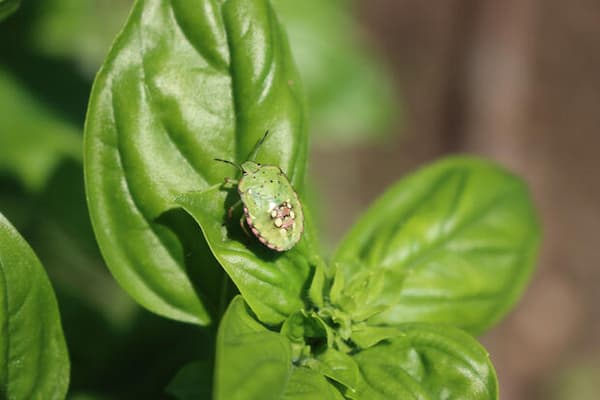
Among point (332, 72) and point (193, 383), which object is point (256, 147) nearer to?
point (193, 383)

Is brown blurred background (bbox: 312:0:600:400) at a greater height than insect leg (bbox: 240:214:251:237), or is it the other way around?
insect leg (bbox: 240:214:251:237)

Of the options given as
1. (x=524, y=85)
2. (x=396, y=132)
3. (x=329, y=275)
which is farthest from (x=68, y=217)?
(x=524, y=85)

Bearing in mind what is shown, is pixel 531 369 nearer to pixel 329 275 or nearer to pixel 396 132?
pixel 396 132

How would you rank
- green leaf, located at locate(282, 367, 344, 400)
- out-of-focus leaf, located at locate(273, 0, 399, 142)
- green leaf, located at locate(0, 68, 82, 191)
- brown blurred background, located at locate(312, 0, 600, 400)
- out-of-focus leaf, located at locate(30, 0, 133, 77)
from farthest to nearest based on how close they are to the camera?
brown blurred background, located at locate(312, 0, 600, 400) → out-of-focus leaf, located at locate(273, 0, 399, 142) → out-of-focus leaf, located at locate(30, 0, 133, 77) → green leaf, located at locate(0, 68, 82, 191) → green leaf, located at locate(282, 367, 344, 400)

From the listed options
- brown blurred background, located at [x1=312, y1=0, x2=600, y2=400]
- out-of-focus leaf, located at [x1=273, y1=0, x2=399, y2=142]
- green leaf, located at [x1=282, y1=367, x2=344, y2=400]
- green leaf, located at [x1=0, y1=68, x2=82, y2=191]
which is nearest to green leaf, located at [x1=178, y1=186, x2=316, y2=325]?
green leaf, located at [x1=282, y1=367, x2=344, y2=400]

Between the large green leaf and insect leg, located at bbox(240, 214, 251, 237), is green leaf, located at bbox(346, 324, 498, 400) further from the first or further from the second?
insect leg, located at bbox(240, 214, 251, 237)

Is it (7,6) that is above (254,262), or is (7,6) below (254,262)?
above

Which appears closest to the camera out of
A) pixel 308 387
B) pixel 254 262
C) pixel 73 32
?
pixel 308 387

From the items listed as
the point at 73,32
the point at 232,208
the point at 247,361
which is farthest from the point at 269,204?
the point at 73,32
